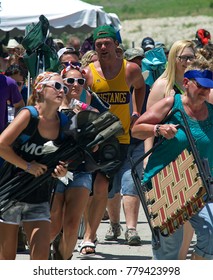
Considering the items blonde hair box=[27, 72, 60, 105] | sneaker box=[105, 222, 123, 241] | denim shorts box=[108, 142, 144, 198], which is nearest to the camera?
blonde hair box=[27, 72, 60, 105]

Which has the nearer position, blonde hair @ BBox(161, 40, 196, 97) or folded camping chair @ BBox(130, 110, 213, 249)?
folded camping chair @ BBox(130, 110, 213, 249)

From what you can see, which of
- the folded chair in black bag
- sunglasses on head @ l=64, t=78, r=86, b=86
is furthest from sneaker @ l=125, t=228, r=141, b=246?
the folded chair in black bag

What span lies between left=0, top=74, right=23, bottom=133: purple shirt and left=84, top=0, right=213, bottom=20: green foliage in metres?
69.4

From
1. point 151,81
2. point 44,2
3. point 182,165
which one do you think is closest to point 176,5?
point 44,2

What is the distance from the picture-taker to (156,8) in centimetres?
8581

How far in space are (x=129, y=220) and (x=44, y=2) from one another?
325 inches

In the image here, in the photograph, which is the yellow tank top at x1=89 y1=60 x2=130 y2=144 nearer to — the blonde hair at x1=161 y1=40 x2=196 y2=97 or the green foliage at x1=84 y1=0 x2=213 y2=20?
the blonde hair at x1=161 y1=40 x2=196 y2=97

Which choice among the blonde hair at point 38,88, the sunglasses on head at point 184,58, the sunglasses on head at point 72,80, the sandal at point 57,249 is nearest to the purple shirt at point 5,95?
the sunglasses on head at point 72,80

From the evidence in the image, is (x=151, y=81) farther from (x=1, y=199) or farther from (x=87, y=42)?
(x=1, y=199)

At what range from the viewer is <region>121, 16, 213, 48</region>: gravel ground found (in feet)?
223

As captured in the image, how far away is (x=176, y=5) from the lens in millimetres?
85188

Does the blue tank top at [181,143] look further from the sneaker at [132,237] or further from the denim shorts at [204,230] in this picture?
the sneaker at [132,237]

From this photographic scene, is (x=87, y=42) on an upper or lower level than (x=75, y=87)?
lower

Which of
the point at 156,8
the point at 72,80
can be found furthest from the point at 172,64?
the point at 156,8
